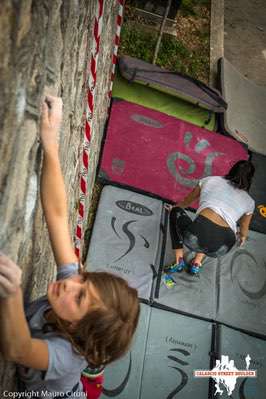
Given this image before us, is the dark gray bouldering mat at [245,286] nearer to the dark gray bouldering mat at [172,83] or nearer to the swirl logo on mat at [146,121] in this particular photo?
the swirl logo on mat at [146,121]

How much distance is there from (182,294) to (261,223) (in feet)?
4.88

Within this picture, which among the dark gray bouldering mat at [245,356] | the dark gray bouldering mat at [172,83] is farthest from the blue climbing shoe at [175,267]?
the dark gray bouldering mat at [172,83]

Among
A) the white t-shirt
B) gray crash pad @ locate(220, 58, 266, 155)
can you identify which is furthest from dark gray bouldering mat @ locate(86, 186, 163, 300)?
gray crash pad @ locate(220, 58, 266, 155)

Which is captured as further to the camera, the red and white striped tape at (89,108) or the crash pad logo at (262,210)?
the crash pad logo at (262,210)

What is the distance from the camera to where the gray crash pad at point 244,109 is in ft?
20.8

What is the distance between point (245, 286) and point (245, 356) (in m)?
0.79

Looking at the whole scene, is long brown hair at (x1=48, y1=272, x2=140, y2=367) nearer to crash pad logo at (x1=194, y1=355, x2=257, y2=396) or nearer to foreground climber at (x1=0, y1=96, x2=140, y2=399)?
foreground climber at (x1=0, y1=96, x2=140, y2=399)

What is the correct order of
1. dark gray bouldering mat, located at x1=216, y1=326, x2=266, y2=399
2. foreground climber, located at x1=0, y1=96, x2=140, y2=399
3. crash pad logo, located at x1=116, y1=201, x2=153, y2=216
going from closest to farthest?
foreground climber, located at x1=0, y1=96, x2=140, y2=399 → dark gray bouldering mat, located at x1=216, y1=326, x2=266, y2=399 → crash pad logo, located at x1=116, y1=201, x2=153, y2=216

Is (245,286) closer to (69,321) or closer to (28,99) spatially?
(69,321)

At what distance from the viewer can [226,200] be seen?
417 cm

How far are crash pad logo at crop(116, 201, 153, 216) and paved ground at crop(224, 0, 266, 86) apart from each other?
4123 millimetres

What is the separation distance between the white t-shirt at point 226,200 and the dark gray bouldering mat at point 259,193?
1036 millimetres

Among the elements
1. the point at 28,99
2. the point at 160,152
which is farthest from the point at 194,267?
the point at 28,99

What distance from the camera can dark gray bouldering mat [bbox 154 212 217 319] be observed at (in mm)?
4227
